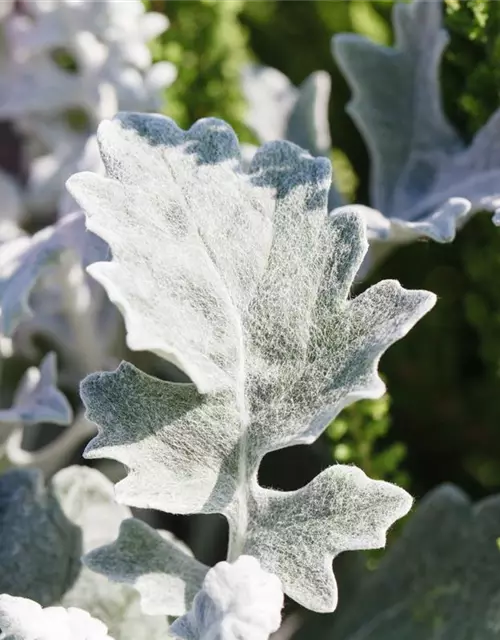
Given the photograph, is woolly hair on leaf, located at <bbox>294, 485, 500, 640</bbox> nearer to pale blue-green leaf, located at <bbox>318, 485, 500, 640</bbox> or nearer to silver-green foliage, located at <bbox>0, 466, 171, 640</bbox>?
pale blue-green leaf, located at <bbox>318, 485, 500, 640</bbox>

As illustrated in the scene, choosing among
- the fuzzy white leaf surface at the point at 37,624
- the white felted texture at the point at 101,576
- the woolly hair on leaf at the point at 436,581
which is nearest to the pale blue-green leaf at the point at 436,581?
the woolly hair on leaf at the point at 436,581

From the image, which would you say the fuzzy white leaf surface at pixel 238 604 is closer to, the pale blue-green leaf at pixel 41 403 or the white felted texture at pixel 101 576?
the white felted texture at pixel 101 576

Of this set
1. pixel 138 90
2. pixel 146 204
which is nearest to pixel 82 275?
pixel 138 90

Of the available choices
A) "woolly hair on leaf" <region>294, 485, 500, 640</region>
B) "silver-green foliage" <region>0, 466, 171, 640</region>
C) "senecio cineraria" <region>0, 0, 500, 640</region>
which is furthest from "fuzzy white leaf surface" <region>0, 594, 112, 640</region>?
"woolly hair on leaf" <region>294, 485, 500, 640</region>

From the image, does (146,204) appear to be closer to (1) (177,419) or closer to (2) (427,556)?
(1) (177,419)

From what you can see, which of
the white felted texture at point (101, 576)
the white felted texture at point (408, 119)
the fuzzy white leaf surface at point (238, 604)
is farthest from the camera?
the white felted texture at point (408, 119)

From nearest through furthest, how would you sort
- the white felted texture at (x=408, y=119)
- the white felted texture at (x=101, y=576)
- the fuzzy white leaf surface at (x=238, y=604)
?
the fuzzy white leaf surface at (x=238, y=604) → the white felted texture at (x=101, y=576) → the white felted texture at (x=408, y=119)

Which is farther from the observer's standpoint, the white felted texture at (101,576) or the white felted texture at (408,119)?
the white felted texture at (408,119)
